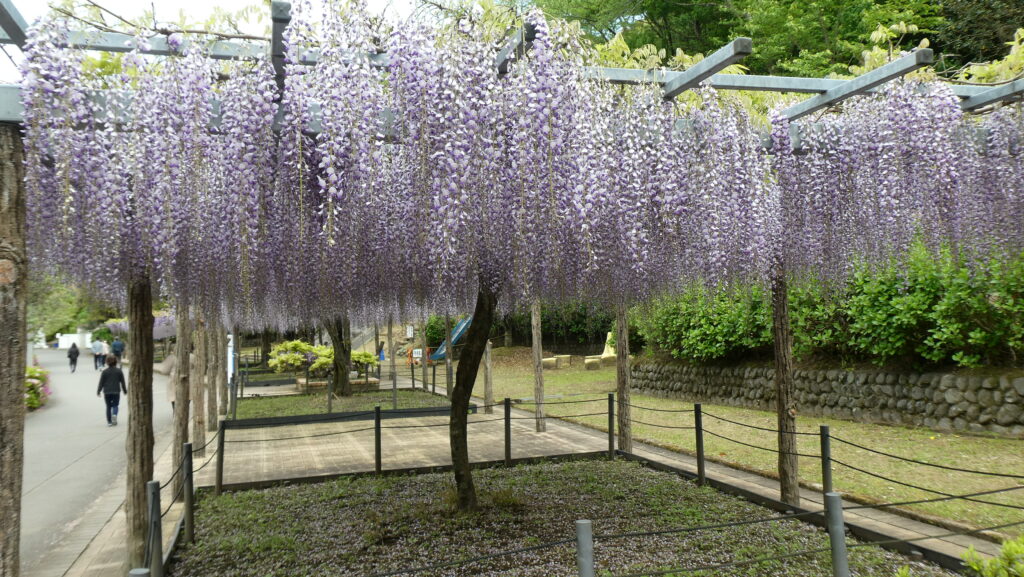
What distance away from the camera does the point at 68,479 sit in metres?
7.68

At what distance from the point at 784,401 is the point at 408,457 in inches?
177

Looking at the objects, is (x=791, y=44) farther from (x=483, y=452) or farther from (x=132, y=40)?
(x=132, y=40)

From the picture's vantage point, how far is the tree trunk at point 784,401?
507cm

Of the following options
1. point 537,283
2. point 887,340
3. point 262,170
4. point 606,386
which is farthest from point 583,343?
point 262,170

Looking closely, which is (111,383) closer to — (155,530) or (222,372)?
(222,372)

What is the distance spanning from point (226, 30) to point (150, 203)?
1.03 metres

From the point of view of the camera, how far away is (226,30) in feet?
11.2

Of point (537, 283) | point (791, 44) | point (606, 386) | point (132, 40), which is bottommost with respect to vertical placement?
point (606, 386)

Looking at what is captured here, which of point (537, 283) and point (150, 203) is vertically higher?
point (150, 203)

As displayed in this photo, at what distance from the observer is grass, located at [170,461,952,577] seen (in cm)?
411

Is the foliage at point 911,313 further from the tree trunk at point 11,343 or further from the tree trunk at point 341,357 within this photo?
the tree trunk at point 341,357

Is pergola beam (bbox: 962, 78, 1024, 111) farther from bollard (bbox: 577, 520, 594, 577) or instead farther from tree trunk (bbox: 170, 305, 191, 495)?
tree trunk (bbox: 170, 305, 191, 495)

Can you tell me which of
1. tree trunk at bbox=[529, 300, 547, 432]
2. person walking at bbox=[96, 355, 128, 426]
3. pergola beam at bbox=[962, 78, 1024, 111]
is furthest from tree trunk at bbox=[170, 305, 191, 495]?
pergola beam at bbox=[962, 78, 1024, 111]

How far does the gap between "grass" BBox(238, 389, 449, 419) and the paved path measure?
1.60m
